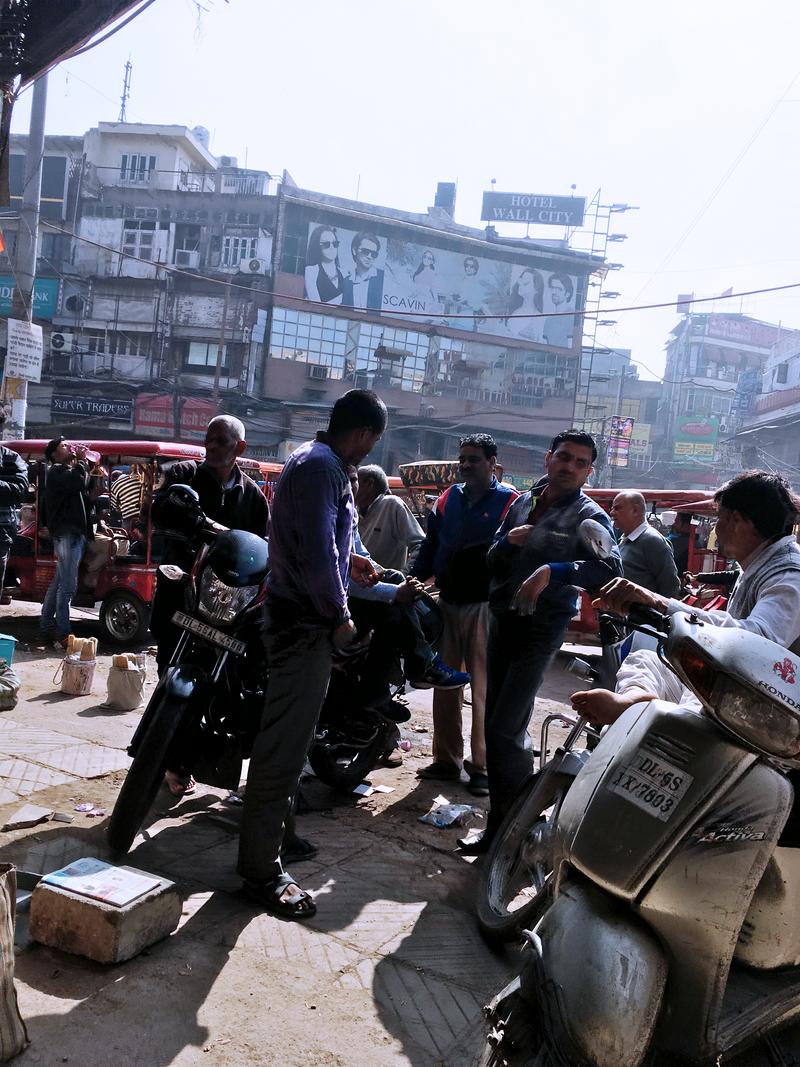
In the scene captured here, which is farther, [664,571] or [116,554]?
[116,554]

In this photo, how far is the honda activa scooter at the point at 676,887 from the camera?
5.61ft

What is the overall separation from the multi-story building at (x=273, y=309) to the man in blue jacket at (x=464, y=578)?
112 feet

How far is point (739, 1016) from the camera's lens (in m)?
1.86

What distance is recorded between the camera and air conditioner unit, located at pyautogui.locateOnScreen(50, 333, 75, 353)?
1603 inches

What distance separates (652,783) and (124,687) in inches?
191

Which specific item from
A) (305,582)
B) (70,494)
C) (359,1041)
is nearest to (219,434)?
(305,582)

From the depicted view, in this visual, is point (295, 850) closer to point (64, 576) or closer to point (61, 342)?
point (64, 576)

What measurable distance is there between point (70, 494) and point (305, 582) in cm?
584

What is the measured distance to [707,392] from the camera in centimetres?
7031

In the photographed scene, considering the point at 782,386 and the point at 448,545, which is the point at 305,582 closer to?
the point at 448,545

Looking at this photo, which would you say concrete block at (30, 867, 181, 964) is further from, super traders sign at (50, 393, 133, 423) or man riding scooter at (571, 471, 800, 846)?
super traders sign at (50, 393, 133, 423)

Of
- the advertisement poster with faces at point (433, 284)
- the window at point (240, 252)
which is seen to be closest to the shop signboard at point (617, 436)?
the advertisement poster with faces at point (433, 284)

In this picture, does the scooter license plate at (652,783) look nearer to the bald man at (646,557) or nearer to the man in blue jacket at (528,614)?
the man in blue jacket at (528,614)

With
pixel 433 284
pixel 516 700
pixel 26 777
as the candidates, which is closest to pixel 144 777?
pixel 26 777
